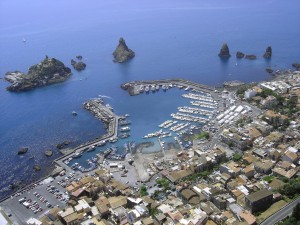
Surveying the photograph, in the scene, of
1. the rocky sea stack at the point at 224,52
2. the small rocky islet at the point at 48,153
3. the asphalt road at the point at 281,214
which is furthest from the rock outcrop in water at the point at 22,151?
the rocky sea stack at the point at 224,52

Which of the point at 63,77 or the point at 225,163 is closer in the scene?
the point at 225,163

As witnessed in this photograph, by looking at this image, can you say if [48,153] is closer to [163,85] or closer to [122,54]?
[163,85]

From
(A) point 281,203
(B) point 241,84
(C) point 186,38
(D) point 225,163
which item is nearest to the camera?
(A) point 281,203

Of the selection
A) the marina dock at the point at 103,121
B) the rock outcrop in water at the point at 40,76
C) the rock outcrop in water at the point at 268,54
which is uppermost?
the rock outcrop in water at the point at 268,54

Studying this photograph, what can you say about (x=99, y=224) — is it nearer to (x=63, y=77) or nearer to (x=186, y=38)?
(x=63, y=77)

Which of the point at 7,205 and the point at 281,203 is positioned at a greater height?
the point at 281,203

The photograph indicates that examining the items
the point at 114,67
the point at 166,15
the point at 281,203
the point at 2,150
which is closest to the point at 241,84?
the point at 114,67

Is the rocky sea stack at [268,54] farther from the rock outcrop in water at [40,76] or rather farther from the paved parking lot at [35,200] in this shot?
the paved parking lot at [35,200]
